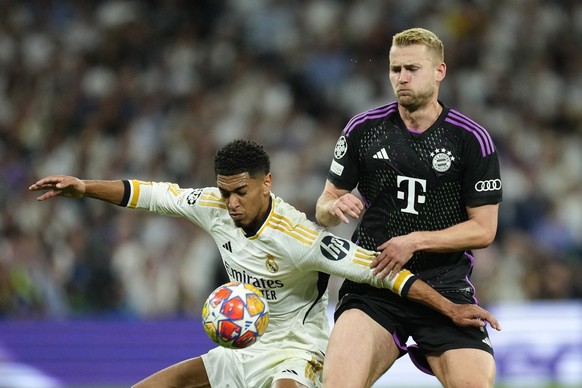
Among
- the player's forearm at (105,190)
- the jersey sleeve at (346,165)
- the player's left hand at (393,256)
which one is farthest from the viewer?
the player's forearm at (105,190)

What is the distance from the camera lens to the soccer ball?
643 centimetres

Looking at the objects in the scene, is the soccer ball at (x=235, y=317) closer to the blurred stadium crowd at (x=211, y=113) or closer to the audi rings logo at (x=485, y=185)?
the audi rings logo at (x=485, y=185)

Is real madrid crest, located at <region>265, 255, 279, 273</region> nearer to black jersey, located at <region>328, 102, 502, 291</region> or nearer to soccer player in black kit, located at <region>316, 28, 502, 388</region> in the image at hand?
soccer player in black kit, located at <region>316, 28, 502, 388</region>

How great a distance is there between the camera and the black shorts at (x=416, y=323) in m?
6.56

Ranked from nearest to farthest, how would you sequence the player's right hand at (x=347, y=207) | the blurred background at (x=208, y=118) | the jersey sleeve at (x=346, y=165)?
the player's right hand at (x=347, y=207)
the jersey sleeve at (x=346, y=165)
the blurred background at (x=208, y=118)

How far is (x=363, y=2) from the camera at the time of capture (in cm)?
1556

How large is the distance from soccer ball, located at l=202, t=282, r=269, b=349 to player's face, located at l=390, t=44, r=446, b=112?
1.53 meters

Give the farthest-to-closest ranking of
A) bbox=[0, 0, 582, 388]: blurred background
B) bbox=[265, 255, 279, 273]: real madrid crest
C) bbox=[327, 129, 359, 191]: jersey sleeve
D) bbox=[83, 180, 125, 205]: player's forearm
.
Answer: bbox=[0, 0, 582, 388]: blurred background < bbox=[83, 180, 125, 205]: player's forearm < bbox=[265, 255, 279, 273]: real madrid crest < bbox=[327, 129, 359, 191]: jersey sleeve

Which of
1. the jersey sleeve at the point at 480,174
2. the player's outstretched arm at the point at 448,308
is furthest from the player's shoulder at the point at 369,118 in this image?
the player's outstretched arm at the point at 448,308

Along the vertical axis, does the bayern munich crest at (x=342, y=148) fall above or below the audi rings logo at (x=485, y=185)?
above

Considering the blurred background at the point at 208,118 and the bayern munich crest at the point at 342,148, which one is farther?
the blurred background at the point at 208,118

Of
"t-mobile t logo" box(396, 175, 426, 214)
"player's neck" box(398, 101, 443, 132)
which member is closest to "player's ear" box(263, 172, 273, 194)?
"t-mobile t logo" box(396, 175, 426, 214)

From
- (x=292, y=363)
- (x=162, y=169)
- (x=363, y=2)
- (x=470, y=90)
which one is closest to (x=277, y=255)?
(x=292, y=363)

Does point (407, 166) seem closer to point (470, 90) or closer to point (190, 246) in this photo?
point (190, 246)
